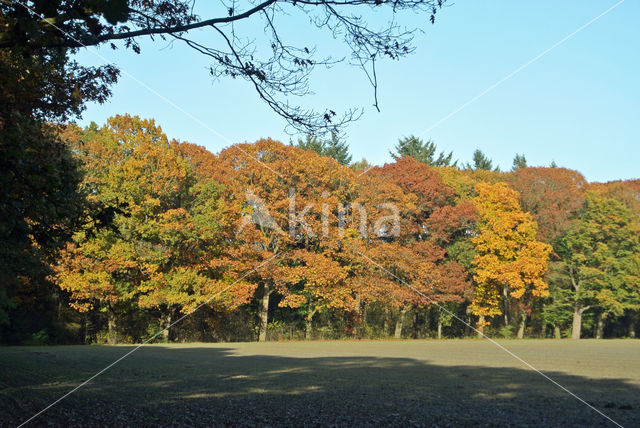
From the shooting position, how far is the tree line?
113 ft

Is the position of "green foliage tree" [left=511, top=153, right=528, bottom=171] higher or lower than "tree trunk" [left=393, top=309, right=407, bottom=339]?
higher

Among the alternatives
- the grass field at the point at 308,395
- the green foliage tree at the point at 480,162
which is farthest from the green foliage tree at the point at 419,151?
the grass field at the point at 308,395

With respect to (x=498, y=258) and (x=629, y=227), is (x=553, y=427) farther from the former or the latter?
(x=629, y=227)

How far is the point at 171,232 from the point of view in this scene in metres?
34.9

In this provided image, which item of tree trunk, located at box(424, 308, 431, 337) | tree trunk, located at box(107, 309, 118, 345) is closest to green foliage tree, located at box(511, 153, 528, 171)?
tree trunk, located at box(424, 308, 431, 337)

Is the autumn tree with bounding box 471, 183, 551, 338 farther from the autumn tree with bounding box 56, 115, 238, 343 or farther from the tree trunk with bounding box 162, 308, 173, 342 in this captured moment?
the tree trunk with bounding box 162, 308, 173, 342

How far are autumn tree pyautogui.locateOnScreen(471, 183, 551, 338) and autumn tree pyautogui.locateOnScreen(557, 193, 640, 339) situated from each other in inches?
159

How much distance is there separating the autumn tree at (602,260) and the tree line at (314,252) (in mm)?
150

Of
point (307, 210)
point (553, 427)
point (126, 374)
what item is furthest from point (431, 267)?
point (553, 427)

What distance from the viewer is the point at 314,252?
41.6 meters

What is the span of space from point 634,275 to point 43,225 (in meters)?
53.8

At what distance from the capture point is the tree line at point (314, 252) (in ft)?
113

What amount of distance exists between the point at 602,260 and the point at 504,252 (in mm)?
9965

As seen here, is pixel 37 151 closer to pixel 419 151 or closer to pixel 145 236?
pixel 145 236
